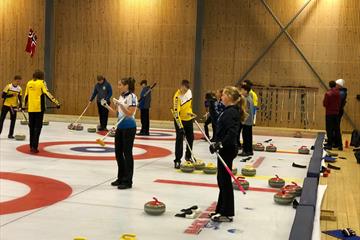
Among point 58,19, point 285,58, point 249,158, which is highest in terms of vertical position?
point 58,19

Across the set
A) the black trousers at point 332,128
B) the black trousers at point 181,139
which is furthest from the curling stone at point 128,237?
the black trousers at point 332,128

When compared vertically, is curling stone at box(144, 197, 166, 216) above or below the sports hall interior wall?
below

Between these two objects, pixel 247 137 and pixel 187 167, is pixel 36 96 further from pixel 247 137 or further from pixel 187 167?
pixel 247 137

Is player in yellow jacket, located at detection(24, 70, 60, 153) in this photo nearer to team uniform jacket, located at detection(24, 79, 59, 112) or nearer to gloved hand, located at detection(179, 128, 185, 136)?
team uniform jacket, located at detection(24, 79, 59, 112)

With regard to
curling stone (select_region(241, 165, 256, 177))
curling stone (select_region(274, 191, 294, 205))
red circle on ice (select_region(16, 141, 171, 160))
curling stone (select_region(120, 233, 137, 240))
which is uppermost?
curling stone (select_region(120, 233, 137, 240))

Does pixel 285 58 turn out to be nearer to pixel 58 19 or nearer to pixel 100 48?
pixel 100 48

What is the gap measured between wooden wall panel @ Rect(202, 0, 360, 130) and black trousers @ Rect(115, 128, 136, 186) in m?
16.4

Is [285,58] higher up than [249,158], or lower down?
higher up

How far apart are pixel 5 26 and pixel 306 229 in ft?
82.8

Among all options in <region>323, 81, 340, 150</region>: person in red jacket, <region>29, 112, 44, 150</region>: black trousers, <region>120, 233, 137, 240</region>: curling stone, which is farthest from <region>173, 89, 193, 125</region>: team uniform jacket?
<region>323, 81, 340, 150</region>: person in red jacket

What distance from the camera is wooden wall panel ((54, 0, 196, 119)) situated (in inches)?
1043

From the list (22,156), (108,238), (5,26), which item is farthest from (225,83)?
(108,238)

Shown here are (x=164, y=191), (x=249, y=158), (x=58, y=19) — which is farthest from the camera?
(x=58, y=19)

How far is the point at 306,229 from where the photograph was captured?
6230 mm
